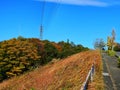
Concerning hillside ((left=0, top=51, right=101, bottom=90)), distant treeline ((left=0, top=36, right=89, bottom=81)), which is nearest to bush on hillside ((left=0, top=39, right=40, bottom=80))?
distant treeline ((left=0, top=36, right=89, bottom=81))

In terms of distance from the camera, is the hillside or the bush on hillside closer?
the hillside

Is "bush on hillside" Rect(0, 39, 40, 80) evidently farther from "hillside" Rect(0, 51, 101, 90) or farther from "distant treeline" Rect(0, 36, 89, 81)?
"hillside" Rect(0, 51, 101, 90)

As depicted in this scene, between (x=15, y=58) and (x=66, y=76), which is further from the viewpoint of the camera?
(x=15, y=58)

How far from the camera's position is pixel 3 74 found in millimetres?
74750

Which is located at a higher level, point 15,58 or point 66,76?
point 15,58

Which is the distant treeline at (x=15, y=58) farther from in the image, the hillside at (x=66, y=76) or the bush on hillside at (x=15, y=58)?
the hillside at (x=66, y=76)

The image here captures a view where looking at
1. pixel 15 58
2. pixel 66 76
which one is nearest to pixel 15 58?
pixel 15 58

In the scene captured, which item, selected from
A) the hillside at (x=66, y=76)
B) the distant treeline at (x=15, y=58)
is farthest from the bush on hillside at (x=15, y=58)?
the hillside at (x=66, y=76)

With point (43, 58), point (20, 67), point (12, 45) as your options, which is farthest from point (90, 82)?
point (43, 58)

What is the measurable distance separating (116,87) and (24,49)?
60.2m

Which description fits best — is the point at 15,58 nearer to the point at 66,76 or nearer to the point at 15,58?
the point at 15,58

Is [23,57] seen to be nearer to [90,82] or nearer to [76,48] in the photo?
[76,48]

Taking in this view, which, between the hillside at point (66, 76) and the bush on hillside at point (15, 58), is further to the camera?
the bush on hillside at point (15, 58)

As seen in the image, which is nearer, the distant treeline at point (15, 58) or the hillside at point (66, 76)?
the hillside at point (66, 76)
